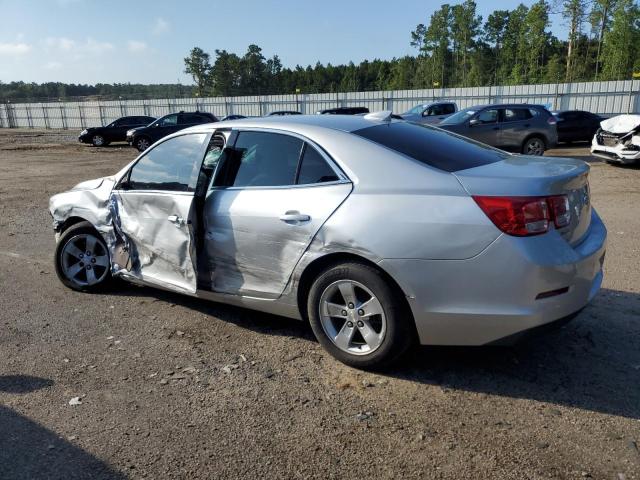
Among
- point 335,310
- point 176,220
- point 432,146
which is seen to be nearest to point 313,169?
point 432,146

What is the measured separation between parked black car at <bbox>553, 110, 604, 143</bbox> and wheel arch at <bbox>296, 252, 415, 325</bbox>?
2047cm

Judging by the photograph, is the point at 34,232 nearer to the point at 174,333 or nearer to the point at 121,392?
the point at 174,333

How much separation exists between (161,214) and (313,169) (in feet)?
4.76

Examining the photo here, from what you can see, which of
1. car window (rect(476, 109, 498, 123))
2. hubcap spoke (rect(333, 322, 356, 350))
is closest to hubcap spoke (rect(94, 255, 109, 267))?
hubcap spoke (rect(333, 322, 356, 350))

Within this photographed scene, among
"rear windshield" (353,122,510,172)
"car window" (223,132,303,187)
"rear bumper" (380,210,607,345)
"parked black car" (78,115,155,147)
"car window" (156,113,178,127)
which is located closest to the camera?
"rear bumper" (380,210,607,345)

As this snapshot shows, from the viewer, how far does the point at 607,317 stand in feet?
14.4

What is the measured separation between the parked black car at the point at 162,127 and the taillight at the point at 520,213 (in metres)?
22.3

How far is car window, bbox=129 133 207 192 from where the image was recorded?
4.41 m

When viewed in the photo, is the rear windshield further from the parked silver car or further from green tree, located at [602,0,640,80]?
green tree, located at [602,0,640,80]

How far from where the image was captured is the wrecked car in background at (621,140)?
13648 mm

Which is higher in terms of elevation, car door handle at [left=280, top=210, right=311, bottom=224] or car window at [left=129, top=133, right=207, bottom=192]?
car window at [left=129, top=133, right=207, bottom=192]

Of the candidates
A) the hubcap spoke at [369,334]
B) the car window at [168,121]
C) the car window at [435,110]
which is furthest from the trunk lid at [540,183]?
the car window at [168,121]

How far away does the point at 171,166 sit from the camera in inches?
181

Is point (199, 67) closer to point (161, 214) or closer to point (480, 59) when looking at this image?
point (480, 59)
